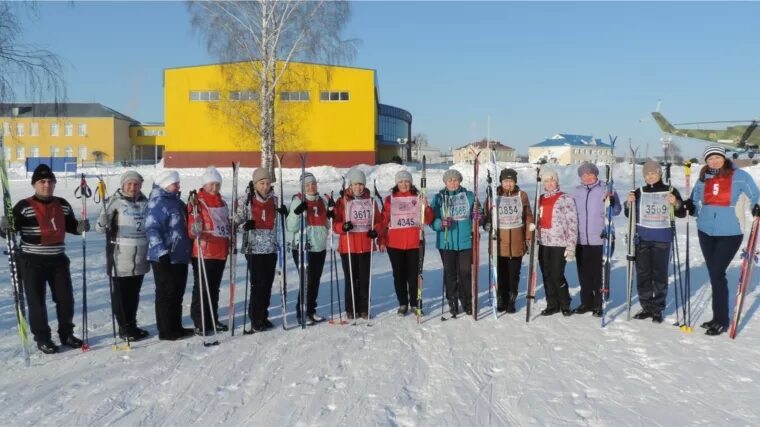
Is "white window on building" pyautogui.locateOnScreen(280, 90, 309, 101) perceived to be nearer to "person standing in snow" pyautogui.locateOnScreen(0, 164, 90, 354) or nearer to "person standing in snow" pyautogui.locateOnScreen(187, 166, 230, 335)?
"person standing in snow" pyautogui.locateOnScreen(187, 166, 230, 335)

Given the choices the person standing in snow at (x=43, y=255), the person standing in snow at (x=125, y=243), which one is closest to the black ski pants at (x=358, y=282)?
the person standing in snow at (x=125, y=243)

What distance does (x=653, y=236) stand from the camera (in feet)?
19.2

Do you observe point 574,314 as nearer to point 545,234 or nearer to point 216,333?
point 545,234

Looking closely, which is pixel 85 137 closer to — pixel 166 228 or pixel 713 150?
pixel 166 228

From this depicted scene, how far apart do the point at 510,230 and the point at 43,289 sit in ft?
15.2

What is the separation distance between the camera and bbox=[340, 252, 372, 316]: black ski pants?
6.05 metres

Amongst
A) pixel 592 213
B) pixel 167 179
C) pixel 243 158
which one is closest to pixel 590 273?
pixel 592 213

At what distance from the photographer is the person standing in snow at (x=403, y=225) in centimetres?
607

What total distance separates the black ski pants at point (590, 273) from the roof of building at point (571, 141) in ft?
335

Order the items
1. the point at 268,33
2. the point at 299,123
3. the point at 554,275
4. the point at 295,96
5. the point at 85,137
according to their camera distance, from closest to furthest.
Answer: the point at 554,275 → the point at 268,33 → the point at 295,96 → the point at 299,123 → the point at 85,137

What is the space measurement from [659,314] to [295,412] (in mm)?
4179

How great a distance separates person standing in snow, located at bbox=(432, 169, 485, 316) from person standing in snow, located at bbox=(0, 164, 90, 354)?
355 cm

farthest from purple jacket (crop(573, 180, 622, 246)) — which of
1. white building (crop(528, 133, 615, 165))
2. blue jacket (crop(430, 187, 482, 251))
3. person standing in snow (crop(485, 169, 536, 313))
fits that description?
white building (crop(528, 133, 615, 165))

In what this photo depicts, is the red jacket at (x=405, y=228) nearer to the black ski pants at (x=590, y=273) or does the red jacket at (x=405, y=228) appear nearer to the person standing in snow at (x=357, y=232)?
the person standing in snow at (x=357, y=232)
